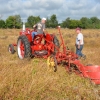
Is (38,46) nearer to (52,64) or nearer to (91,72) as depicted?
(52,64)

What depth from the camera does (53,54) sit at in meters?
9.23

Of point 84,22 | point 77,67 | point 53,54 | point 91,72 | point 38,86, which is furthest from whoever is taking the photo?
point 84,22

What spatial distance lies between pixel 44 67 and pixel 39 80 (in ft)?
4.65

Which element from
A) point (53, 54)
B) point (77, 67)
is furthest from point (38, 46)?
point (77, 67)

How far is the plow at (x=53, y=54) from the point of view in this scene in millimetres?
7028

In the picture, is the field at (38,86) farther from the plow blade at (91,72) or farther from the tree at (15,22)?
the tree at (15,22)

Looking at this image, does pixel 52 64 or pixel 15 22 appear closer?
pixel 52 64

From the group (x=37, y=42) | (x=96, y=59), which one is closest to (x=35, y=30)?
(x=37, y=42)

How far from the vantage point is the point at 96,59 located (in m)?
10.4

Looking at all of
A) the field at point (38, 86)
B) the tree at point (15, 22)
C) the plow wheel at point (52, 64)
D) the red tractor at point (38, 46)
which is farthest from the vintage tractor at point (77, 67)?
the tree at point (15, 22)

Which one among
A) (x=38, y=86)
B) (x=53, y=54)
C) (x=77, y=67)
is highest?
(x=53, y=54)

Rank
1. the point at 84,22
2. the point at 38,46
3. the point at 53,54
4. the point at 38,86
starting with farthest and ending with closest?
the point at 84,22 → the point at 38,46 → the point at 53,54 → the point at 38,86

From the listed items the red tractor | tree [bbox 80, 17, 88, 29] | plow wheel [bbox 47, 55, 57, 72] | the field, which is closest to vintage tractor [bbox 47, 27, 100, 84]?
plow wheel [bbox 47, 55, 57, 72]

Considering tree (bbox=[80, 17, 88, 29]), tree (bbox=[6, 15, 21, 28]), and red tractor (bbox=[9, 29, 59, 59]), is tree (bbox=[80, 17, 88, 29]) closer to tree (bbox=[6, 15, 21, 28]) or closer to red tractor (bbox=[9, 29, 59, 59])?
tree (bbox=[6, 15, 21, 28])
